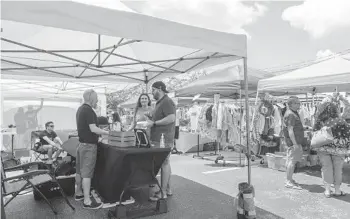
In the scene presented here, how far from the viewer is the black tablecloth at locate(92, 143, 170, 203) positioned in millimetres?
3416

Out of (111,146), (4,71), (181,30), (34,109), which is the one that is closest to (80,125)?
(111,146)

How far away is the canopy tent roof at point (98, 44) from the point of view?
2432 millimetres

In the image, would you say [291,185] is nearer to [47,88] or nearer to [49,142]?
[49,142]

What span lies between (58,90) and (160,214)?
7.78 m

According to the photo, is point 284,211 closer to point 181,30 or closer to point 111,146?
point 111,146

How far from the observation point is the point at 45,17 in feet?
7.73

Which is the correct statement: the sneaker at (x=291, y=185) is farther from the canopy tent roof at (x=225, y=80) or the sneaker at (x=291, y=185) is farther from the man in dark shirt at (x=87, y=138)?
the man in dark shirt at (x=87, y=138)

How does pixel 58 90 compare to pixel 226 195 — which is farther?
pixel 58 90

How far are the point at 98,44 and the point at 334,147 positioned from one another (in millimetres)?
4090

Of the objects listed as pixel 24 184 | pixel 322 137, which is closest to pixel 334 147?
pixel 322 137

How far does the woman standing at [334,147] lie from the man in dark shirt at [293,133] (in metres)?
0.40

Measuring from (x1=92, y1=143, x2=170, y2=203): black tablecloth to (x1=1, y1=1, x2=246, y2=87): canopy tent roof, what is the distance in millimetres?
1351

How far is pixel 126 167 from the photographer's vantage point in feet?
11.5

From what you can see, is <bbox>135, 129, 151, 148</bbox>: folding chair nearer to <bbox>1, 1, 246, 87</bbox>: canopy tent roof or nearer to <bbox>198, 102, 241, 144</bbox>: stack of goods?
<bbox>1, 1, 246, 87</bbox>: canopy tent roof
